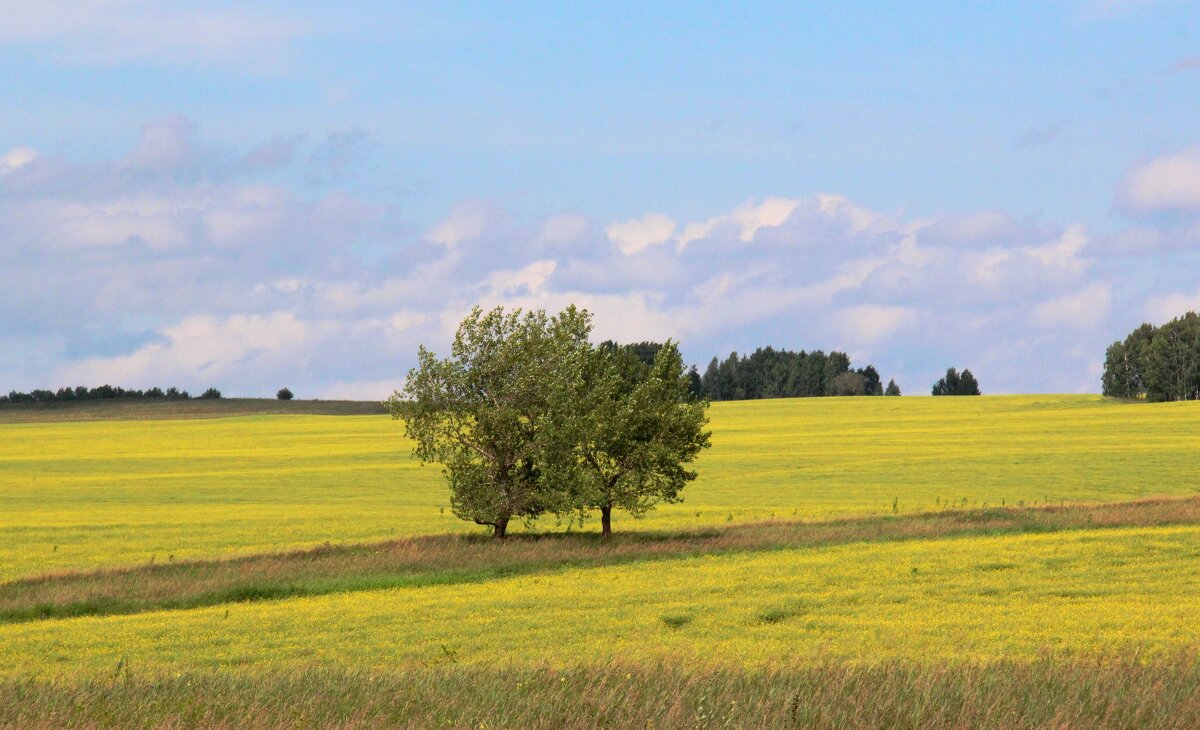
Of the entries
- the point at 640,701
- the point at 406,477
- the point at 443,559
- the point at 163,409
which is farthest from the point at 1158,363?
the point at 640,701

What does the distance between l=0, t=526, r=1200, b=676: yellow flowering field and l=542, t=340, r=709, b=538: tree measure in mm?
6951

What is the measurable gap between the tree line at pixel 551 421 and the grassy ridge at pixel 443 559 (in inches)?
66.7

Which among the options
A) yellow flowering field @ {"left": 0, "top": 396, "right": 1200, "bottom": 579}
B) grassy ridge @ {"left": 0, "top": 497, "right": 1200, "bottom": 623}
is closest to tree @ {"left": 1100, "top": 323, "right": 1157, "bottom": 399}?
yellow flowering field @ {"left": 0, "top": 396, "right": 1200, "bottom": 579}

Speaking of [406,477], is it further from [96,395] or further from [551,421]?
[96,395]

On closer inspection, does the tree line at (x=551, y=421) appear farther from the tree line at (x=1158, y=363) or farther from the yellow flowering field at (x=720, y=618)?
the tree line at (x=1158, y=363)

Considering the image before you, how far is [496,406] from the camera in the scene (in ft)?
143

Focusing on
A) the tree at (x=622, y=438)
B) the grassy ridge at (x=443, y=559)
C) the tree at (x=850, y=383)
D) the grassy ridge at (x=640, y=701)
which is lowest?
the grassy ridge at (x=443, y=559)

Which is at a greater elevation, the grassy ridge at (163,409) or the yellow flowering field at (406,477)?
the grassy ridge at (163,409)

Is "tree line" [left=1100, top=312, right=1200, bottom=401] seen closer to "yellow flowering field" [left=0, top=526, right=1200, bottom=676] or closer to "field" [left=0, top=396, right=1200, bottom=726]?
"field" [left=0, top=396, right=1200, bottom=726]

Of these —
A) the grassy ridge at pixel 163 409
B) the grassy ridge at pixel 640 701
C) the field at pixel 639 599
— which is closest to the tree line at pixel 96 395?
the grassy ridge at pixel 163 409

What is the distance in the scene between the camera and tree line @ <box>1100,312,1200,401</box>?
155125 mm

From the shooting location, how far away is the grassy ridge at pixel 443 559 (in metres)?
33.1

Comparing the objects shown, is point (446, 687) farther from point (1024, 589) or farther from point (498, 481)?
point (498, 481)

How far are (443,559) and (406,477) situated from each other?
35.6 metres
